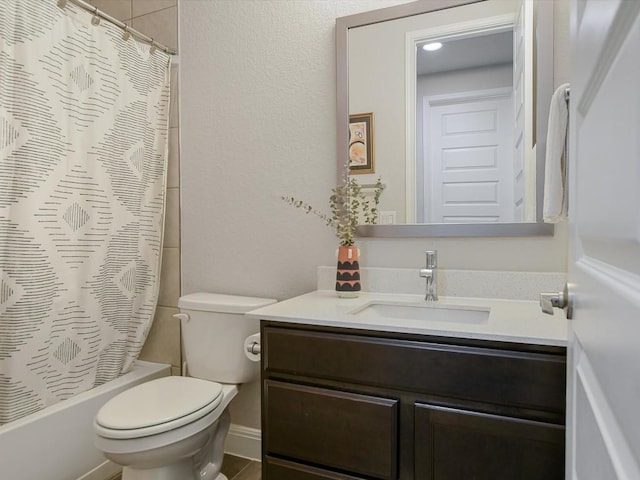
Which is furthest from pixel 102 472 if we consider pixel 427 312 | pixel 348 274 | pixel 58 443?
pixel 427 312

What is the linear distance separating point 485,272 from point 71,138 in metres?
1.61

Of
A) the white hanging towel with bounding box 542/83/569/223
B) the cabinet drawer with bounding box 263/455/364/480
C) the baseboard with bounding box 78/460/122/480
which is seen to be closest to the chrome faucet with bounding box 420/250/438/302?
the white hanging towel with bounding box 542/83/569/223

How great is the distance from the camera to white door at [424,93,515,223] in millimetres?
1485

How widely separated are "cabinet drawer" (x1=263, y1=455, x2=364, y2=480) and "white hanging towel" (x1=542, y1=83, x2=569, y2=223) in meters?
0.93

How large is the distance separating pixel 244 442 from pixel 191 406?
0.66m

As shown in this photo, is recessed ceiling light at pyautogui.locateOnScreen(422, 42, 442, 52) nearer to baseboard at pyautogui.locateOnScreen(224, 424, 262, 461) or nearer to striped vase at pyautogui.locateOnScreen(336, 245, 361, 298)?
striped vase at pyautogui.locateOnScreen(336, 245, 361, 298)

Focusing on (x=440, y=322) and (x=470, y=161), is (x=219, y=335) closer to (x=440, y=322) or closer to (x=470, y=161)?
(x=440, y=322)

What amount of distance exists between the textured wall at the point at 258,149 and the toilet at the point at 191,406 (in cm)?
21

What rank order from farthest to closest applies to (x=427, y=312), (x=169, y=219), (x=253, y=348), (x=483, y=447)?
(x=169, y=219) < (x=253, y=348) < (x=427, y=312) < (x=483, y=447)

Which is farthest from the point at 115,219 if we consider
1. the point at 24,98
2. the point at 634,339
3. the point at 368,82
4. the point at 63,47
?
the point at 634,339

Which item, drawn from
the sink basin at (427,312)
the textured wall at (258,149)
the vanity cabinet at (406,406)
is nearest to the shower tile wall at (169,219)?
the textured wall at (258,149)

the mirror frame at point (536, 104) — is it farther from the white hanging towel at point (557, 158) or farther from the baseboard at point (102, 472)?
the baseboard at point (102, 472)

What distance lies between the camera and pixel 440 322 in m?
1.36

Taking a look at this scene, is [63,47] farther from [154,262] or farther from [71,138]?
[154,262]
